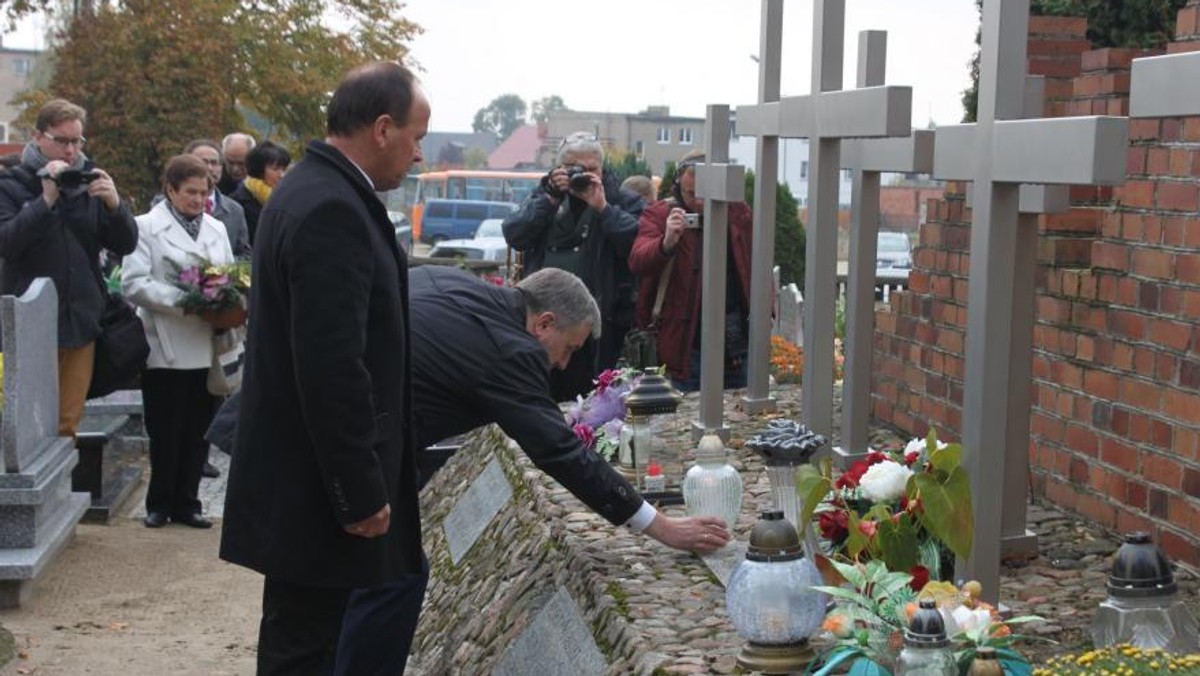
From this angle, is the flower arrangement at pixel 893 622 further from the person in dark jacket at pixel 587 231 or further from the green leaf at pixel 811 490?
the person in dark jacket at pixel 587 231

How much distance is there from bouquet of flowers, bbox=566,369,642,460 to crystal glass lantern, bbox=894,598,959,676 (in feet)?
9.04

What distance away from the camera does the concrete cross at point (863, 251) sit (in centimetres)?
510

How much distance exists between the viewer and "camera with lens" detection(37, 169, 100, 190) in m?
7.61

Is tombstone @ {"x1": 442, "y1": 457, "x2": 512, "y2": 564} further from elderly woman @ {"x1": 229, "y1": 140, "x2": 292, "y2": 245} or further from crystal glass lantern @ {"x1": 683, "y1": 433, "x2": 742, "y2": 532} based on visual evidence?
elderly woman @ {"x1": 229, "y1": 140, "x2": 292, "y2": 245}

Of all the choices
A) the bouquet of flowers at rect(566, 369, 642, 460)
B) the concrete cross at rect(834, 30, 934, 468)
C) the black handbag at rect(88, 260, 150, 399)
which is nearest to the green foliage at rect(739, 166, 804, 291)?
the black handbag at rect(88, 260, 150, 399)

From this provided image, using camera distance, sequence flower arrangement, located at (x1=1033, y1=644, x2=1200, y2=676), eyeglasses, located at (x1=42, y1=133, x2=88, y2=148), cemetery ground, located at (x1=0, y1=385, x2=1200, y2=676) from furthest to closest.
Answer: eyeglasses, located at (x1=42, y1=133, x2=88, y2=148)
cemetery ground, located at (x1=0, y1=385, x2=1200, y2=676)
flower arrangement, located at (x1=1033, y1=644, x2=1200, y2=676)

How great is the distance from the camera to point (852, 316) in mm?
5320

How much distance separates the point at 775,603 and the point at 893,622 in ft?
1.17

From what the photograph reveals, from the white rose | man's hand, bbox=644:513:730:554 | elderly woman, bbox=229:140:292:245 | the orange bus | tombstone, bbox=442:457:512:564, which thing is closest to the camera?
the white rose

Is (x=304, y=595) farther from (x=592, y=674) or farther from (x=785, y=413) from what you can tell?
(x=785, y=413)

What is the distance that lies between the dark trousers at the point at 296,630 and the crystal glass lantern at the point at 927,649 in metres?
1.36

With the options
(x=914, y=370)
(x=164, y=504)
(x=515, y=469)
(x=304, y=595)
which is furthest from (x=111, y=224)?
(x=304, y=595)

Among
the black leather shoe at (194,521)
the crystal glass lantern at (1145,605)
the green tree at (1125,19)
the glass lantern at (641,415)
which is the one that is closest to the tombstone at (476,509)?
the glass lantern at (641,415)

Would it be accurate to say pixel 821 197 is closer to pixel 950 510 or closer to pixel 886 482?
pixel 886 482
